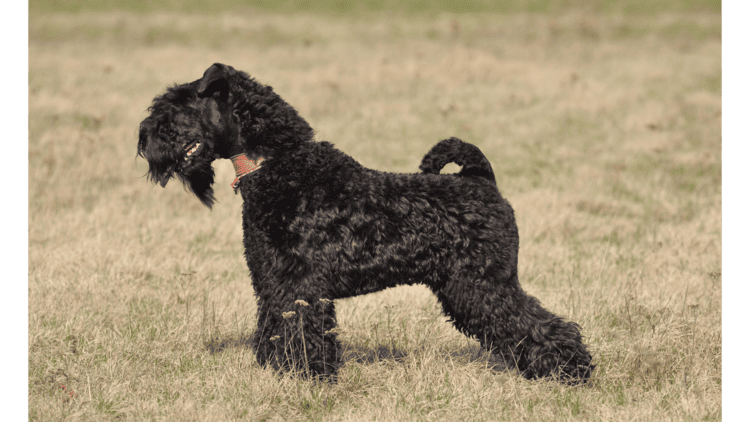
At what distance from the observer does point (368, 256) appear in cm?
474

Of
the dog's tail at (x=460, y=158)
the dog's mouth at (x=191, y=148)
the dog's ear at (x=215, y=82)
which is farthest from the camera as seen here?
the dog's tail at (x=460, y=158)

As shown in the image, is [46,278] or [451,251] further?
[46,278]

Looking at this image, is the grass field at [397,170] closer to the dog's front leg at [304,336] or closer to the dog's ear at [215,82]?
the dog's front leg at [304,336]

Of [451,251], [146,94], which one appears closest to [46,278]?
[451,251]

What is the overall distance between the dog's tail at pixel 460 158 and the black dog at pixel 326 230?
0.92 feet

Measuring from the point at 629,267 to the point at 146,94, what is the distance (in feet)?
44.1

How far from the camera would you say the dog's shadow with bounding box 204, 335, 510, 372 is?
205 inches

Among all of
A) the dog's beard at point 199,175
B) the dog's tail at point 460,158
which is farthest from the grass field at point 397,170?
the dog's tail at point 460,158

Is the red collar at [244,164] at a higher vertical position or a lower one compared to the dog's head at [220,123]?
lower

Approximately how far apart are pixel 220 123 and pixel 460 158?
1958mm

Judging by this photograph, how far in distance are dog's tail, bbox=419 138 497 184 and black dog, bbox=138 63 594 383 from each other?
0.92 feet

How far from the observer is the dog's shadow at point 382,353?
5.21 m

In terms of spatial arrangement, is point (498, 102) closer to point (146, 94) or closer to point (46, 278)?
point (146, 94)

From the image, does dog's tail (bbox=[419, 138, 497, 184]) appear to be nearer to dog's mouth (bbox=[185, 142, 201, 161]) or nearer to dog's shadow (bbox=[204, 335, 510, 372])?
dog's shadow (bbox=[204, 335, 510, 372])
